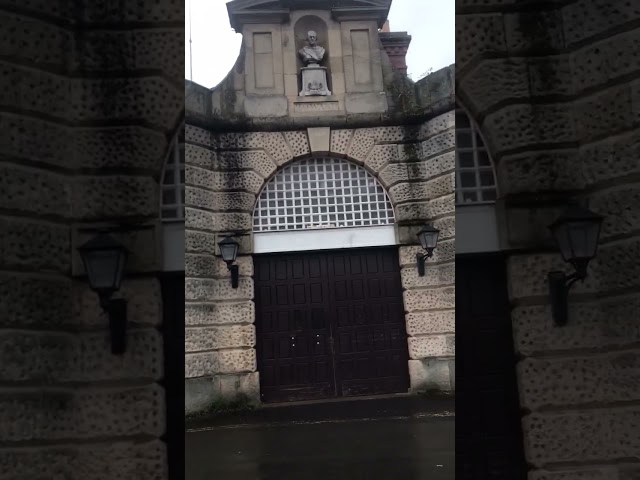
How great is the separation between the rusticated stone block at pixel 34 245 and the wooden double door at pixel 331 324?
0.91 m

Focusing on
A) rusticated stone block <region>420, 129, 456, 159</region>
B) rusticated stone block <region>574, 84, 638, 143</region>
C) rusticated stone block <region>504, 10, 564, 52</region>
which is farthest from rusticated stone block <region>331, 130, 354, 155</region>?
rusticated stone block <region>574, 84, 638, 143</region>

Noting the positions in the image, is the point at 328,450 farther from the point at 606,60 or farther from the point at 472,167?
the point at 606,60

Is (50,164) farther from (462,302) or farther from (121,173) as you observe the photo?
(462,302)

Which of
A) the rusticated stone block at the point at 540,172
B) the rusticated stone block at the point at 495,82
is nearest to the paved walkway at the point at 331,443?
the rusticated stone block at the point at 540,172

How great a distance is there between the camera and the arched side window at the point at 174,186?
175 centimetres

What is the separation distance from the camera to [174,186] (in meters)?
1.83

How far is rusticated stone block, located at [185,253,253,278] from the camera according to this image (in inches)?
59.8

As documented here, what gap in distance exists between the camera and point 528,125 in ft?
7.24

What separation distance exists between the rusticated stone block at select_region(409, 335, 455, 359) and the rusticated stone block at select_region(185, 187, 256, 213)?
2.21 feet

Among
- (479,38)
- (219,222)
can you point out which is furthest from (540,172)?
(219,222)

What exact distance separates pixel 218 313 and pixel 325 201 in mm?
490

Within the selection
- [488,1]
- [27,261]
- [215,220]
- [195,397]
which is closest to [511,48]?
[488,1]

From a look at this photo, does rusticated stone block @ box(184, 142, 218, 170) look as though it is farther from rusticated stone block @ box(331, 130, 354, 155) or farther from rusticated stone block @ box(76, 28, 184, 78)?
rusticated stone block @ box(76, 28, 184, 78)

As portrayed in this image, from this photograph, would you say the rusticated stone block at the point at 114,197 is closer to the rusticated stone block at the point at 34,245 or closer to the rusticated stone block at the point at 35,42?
the rusticated stone block at the point at 34,245
